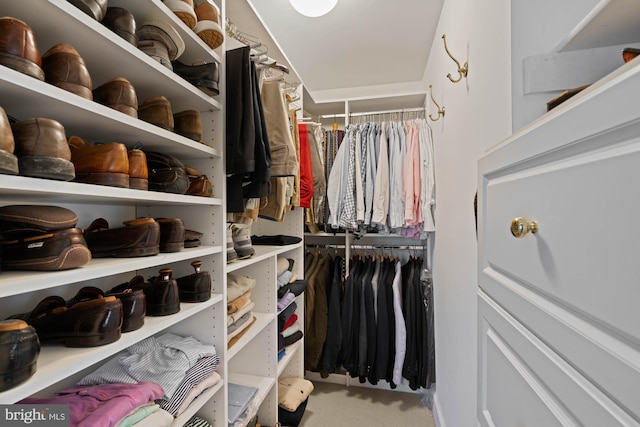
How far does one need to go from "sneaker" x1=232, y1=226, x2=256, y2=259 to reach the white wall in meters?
0.83

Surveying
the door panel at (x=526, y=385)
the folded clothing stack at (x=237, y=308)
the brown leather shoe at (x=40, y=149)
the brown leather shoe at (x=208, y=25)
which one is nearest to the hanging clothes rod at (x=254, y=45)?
the brown leather shoe at (x=208, y=25)

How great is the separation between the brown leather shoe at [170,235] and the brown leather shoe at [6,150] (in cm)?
38

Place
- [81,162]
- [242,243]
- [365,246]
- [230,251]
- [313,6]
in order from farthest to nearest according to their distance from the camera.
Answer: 1. [365,246]
2. [313,6]
3. [242,243]
4. [230,251]
5. [81,162]

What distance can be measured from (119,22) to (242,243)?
2.56 feet

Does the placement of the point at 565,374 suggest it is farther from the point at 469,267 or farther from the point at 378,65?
the point at 378,65

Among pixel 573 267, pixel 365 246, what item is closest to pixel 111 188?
pixel 573 267

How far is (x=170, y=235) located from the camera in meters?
0.82

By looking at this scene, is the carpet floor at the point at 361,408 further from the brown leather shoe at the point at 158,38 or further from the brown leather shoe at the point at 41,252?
the brown leather shoe at the point at 158,38

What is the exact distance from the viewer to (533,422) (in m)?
0.37

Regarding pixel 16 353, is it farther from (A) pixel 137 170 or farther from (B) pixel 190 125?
(B) pixel 190 125

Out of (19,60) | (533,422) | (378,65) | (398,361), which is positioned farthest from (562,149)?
(378,65)

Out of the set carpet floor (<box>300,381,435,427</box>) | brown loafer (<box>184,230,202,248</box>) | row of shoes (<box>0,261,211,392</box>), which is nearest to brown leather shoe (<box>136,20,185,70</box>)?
brown loafer (<box>184,230,202,248</box>)

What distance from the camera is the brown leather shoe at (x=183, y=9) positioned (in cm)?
81

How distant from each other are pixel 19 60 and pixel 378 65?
79.5 inches
